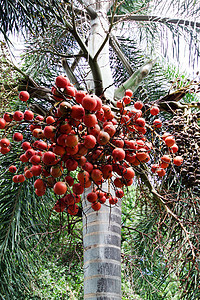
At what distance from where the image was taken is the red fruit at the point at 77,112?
900 millimetres

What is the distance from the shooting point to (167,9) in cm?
319

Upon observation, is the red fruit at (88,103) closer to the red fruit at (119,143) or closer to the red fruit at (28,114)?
the red fruit at (119,143)

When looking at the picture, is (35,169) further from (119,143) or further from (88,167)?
(119,143)

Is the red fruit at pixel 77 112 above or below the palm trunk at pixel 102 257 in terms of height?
above

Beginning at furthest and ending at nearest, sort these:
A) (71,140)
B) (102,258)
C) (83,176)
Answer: (102,258) < (83,176) < (71,140)

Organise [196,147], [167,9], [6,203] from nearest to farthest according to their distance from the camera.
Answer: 1. [196,147]
2. [6,203]
3. [167,9]

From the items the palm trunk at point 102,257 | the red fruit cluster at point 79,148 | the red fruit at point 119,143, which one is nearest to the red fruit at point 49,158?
the red fruit cluster at point 79,148

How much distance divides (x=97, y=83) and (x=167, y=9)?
81.6 inches

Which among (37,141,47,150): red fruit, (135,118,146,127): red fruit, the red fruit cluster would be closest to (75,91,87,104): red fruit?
the red fruit cluster

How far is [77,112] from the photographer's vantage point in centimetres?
90

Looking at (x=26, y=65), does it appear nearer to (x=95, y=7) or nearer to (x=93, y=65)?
(x=95, y=7)

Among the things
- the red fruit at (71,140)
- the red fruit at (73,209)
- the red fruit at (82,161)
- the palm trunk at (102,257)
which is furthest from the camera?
the palm trunk at (102,257)

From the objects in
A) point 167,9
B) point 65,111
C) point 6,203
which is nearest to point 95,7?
point 167,9

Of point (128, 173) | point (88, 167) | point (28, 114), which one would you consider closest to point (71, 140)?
point (88, 167)
